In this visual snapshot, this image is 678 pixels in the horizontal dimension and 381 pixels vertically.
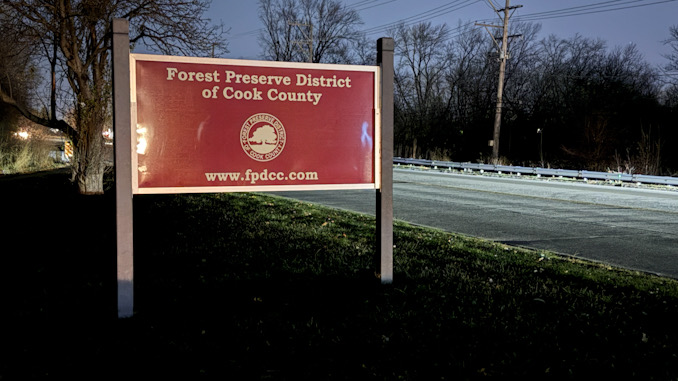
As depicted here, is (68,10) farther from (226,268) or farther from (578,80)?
(578,80)

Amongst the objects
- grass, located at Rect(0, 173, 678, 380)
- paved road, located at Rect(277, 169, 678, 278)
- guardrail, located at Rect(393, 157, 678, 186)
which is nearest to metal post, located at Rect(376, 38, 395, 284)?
grass, located at Rect(0, 173, 678, 380)

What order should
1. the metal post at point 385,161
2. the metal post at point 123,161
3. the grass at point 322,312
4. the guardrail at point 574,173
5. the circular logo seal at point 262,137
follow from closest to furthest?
the grass at point 322,312
the metal post at point 123,161
the circular logo seal at point 262,137
the metal post at point 385,161
the guardrail at point 574,173

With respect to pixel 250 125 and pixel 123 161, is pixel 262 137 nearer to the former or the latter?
pixel 250 125

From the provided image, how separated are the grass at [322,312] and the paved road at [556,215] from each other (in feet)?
4.90

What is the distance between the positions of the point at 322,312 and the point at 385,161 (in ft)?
4.95

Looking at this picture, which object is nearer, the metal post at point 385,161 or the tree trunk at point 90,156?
the metal post at point 385,161

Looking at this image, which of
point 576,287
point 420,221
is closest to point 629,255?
point 576,287

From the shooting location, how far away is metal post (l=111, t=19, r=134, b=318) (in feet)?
14.1

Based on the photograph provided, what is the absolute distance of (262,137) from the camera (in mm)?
4906

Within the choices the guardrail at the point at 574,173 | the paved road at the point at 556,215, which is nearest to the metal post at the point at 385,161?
the paved road at the point at 556,215

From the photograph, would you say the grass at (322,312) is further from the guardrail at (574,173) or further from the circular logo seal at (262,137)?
the guardrail at (574,173)

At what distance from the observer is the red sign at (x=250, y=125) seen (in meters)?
4.58

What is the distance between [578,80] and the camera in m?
37.2

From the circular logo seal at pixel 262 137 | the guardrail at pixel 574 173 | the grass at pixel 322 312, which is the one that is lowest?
the grass at pixel 322 312
